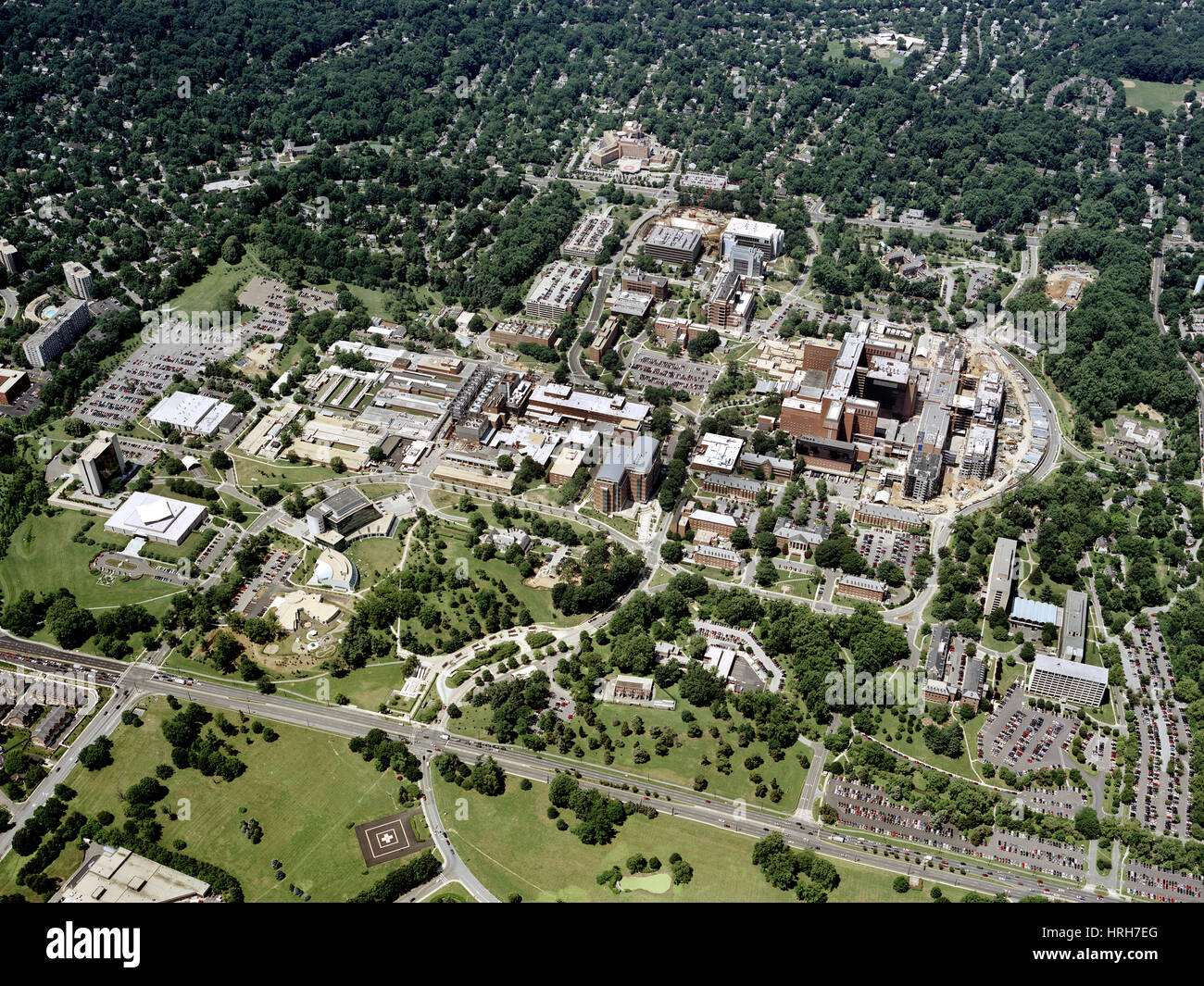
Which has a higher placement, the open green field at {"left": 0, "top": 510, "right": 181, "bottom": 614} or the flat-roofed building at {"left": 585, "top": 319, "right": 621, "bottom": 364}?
the flat-roofed building at {"left": 585, "top": 319, "right": 621, "bottom": 364}

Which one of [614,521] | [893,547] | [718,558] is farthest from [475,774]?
[893,547]

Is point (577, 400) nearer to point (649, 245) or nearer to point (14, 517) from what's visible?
point (649, 245)

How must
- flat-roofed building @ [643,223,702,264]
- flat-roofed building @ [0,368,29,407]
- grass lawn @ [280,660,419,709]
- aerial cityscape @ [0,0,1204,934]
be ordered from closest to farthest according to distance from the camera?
aerial cityscape @ [0,0,1204,934], grass lawn @ [280,660,419,709], flat-roofed building @ [0,368,29,407], flat-roofed building @ [643,223,702,264]

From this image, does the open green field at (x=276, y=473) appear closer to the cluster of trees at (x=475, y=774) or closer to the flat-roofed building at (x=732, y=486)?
the flat-roofed building at (x=732, y=486)

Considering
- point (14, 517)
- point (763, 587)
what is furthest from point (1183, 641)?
point (14, 517)

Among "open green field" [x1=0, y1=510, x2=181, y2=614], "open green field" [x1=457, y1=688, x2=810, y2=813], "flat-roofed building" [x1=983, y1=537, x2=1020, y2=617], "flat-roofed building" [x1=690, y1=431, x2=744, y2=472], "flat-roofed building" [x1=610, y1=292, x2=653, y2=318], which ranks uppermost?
"flat-roofed building" [x1=983, y1=537, x2=1020, y2=617]

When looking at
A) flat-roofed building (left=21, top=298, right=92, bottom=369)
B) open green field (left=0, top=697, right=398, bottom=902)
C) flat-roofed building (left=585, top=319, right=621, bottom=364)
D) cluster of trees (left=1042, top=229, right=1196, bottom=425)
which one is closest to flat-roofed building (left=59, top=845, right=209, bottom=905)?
open green field (left=0, top=697, right=398, bottom=902)

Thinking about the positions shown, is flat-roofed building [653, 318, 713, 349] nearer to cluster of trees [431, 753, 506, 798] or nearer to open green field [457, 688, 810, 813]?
open green field [457, 688, 810, 813]

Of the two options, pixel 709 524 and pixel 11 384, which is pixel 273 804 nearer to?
pixel 709 524
